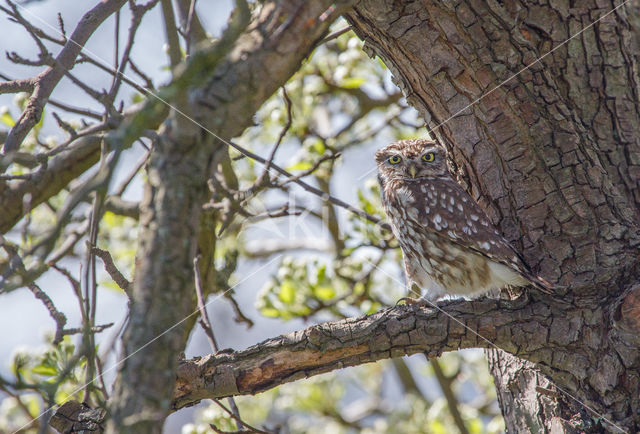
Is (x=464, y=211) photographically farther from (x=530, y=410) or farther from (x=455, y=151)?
(x=530, y=410)

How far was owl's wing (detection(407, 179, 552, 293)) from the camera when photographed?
2621 millimetres

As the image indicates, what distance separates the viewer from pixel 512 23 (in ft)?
8.10

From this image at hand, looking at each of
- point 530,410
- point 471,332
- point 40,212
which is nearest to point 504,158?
point 471,332

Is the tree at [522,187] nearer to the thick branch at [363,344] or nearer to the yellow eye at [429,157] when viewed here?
the thick branch at [363,344]

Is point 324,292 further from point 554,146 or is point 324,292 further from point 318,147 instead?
point 554,146

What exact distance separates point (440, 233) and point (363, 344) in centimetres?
105

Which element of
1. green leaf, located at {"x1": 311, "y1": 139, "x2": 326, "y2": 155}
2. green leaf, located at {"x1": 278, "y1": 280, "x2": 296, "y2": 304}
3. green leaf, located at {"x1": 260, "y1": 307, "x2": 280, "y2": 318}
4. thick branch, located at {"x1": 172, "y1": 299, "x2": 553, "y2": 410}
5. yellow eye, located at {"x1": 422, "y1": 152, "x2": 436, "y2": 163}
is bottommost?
thick branch, located at {"x1": 172, "y1": 299, "x2": 553, "y2": 410}

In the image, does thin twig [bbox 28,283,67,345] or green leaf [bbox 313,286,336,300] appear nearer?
thin twig [bbox 28,283,67,345]

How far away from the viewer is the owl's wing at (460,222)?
262 centimetres

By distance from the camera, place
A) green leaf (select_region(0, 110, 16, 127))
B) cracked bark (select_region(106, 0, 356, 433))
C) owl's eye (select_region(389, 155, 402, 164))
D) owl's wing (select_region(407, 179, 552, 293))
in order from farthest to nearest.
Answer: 1. owl's eye (select_region(389, 155, 402, 164))
2. green leaf (select_region(0, 110, 16, 127))
3. owl's wing (select_region(407, 179, 552, 293))
4. cracked bark (select_region(106, 0, 356, 433))

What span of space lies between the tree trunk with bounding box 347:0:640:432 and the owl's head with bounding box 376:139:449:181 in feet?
3.27

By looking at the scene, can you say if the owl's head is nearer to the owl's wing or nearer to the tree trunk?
the owl's wing

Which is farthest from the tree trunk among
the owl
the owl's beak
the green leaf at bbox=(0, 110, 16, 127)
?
the green leaf at bbox=(0, 110, 16, 127)

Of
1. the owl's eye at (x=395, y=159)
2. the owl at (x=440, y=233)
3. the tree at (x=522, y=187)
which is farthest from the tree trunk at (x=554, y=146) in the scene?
the owl's eye at (x=395, y=159)
